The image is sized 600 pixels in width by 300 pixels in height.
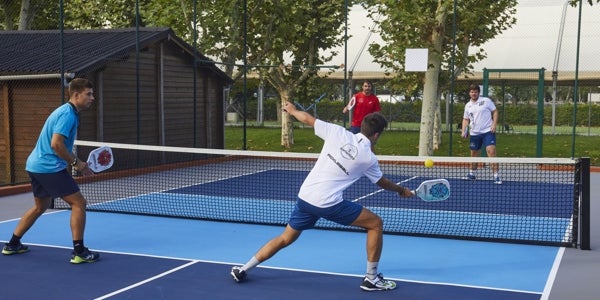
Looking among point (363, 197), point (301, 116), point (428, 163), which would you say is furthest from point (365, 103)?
point (301, 116)

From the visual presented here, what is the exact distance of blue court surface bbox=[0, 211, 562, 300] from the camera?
578cm

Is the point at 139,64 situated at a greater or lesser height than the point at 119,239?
greater

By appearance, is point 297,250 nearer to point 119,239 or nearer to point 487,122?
point 119,239

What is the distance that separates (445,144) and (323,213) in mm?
18743

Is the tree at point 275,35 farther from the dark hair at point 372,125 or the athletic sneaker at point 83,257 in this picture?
the dark hair at point 372,125

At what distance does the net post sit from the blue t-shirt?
5284mm

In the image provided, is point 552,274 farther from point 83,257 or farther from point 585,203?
point 83,257

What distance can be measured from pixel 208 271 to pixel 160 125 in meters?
10.5

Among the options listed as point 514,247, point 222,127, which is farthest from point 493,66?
point 514,247

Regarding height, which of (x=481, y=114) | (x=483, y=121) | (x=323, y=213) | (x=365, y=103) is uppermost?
(x=365, y=103)

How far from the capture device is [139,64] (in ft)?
51.3

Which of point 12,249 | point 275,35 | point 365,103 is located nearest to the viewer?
point 12,249

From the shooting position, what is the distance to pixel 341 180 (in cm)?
560

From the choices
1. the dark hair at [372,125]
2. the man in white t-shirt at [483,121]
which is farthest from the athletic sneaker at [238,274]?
the man in white t-shirt at [483,121]
